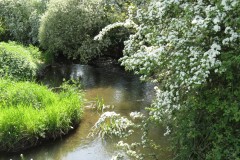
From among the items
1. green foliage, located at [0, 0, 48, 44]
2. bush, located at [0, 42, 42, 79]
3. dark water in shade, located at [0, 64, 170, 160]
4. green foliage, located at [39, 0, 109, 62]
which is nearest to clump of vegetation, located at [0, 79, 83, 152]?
dark water in shade, located at [0, 64, 170, 160]

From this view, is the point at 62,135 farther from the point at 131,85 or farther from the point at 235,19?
the point at 235,19

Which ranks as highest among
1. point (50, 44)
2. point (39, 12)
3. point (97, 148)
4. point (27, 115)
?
point (39, 12)

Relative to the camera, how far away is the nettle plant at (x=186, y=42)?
435cm

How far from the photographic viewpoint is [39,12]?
18.6 meters

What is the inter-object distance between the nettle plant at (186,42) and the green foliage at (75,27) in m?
9.50

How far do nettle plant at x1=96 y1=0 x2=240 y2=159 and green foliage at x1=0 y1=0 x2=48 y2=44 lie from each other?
13.3 m

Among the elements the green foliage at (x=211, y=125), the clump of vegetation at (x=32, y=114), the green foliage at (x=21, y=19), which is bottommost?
the clump of vegetation at (x=32, y=114)

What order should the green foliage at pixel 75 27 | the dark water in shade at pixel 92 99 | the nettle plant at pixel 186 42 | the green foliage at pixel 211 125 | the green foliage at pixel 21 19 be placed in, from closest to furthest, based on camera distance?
the nettle plant at pixel 186 42 < the green foliage at pixel 211 125 < the dark water in shade at pixel 92 99 < the green foliage at pixel 75 27 < the green foliage at pixel 21 19

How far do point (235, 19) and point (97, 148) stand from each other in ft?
16.4

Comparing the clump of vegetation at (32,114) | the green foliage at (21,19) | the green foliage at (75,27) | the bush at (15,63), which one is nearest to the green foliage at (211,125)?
the clump of vegetation at (32,114)

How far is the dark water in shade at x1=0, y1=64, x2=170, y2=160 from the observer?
8.20m

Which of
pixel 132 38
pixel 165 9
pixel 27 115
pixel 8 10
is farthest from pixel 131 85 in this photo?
pixel 8 10

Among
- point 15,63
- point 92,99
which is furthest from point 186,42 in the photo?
point 15,63

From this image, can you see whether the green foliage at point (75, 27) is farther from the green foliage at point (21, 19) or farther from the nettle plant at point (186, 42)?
the nettle plant at point (186, 42)
